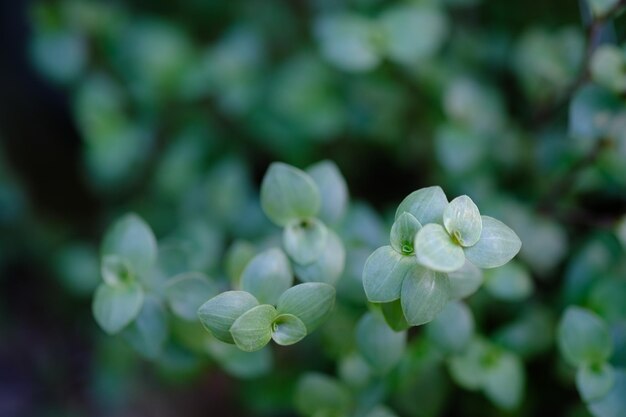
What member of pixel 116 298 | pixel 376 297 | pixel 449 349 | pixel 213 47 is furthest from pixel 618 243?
pixel 213 47

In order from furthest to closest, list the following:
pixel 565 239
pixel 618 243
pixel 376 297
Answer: pixel 565 239 < pixel 618 243 < pixel 376 297

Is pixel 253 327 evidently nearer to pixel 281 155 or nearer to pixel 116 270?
pixel 116 270

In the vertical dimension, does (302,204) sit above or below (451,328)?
above

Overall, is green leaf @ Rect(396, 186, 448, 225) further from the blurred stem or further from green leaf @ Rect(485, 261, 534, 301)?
the blurred stem

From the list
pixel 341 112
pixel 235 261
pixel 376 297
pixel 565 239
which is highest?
pixel 341 112

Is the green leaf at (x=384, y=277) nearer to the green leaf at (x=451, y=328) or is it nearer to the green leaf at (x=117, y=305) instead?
the green leaf at (x=451, y=328)

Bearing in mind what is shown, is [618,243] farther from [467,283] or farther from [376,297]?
[376,297]

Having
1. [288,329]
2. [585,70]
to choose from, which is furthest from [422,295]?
[585,70]
